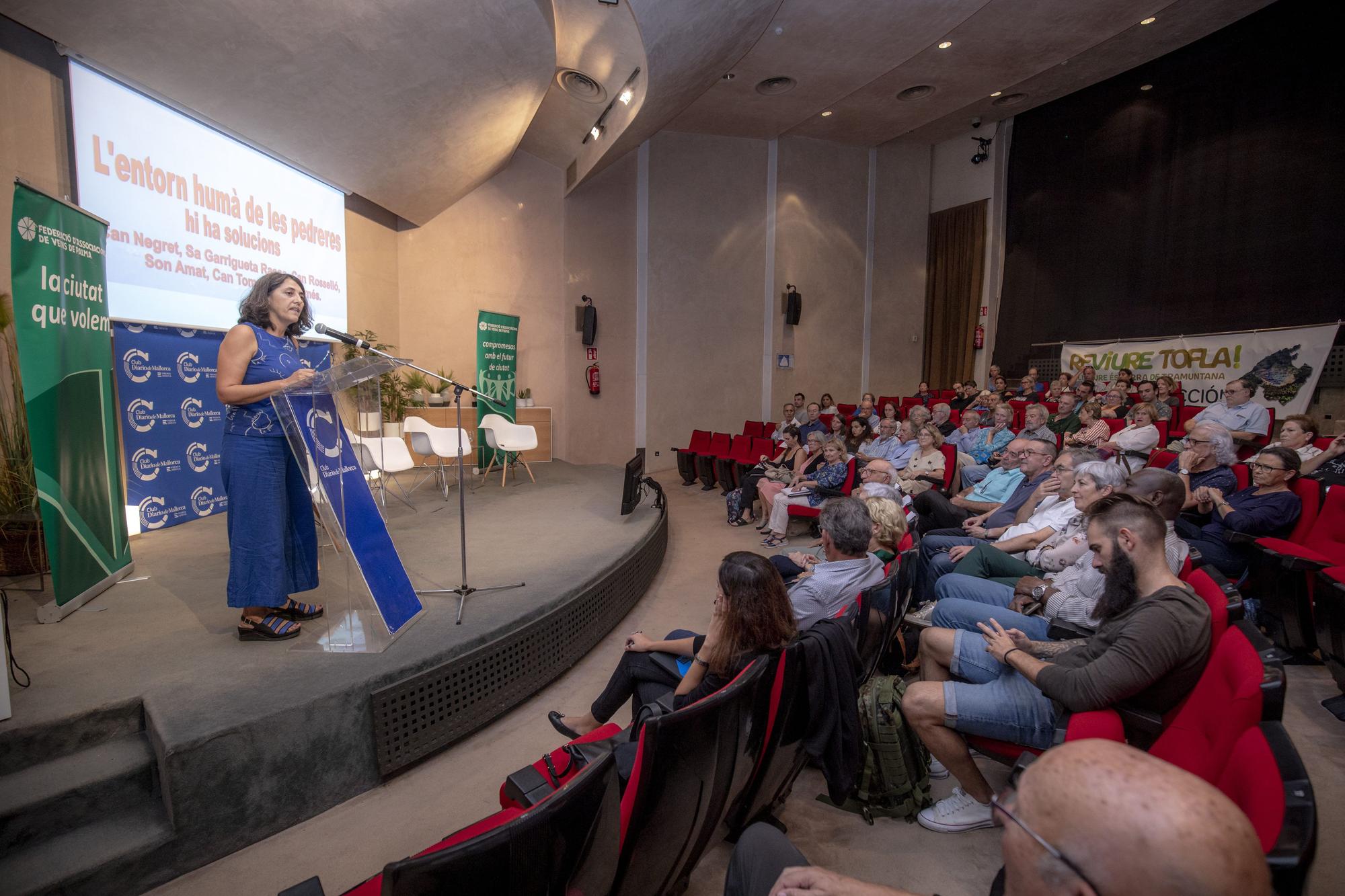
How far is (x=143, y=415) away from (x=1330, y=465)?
7551 mm

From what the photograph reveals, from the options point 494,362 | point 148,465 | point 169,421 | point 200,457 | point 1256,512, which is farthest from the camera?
point 494,362

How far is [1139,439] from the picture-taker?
4688 millimetres

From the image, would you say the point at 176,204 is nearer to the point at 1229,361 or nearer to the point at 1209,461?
the point at 1209,461

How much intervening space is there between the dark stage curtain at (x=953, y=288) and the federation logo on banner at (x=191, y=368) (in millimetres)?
10647

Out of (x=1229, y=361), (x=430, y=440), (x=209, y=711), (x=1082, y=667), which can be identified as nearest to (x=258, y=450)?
(x=209, y=711)

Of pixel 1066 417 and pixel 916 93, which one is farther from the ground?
pixel 916 93

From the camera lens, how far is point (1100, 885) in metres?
0.63

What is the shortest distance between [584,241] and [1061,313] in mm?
7276

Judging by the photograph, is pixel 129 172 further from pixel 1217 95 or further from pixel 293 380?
pixel 1217 95

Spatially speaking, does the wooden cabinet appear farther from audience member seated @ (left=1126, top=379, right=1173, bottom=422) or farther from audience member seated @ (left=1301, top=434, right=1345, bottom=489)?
audience member seated @ (left=1301, top=434, right=1345, bottom=489)

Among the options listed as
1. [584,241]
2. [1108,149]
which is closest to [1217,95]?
[1108,149]

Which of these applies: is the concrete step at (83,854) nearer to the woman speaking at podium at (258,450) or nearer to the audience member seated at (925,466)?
the woman speaking at podium at (258,450)

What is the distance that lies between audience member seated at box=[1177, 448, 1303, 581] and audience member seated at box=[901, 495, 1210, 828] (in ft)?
5.76

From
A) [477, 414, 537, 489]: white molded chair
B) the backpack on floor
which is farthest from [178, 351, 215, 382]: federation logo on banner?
the backpack on floor
